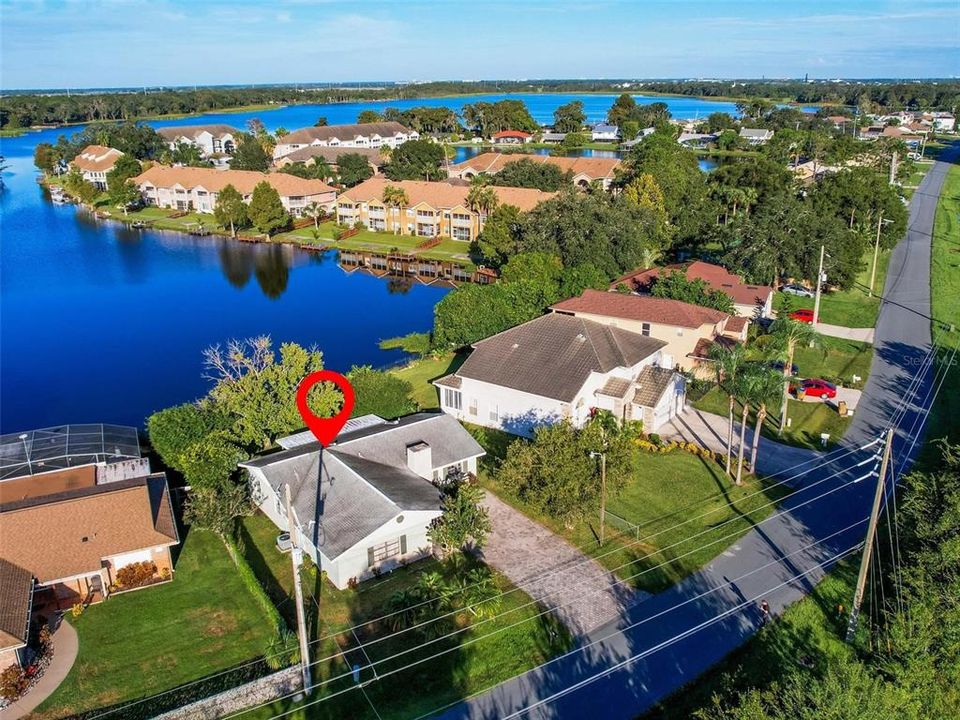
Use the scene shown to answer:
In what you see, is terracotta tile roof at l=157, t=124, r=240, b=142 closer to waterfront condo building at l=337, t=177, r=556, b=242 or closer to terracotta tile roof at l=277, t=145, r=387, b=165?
terracotta tile roof at l=277, t=145, r=387, b=165

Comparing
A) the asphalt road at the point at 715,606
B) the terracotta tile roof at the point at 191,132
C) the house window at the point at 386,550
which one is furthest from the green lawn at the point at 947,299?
the terracotta tile roof at the point at 191,132

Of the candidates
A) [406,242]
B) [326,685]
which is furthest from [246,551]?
[406,242]

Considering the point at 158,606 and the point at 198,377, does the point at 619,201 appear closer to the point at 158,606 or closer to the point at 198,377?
the point at 198,377

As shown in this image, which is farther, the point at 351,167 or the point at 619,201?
the point at 351,167

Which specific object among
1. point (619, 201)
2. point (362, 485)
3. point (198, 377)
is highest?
point (619, 201)

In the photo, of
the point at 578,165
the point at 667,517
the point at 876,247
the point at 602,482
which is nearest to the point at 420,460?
the point at 602,482

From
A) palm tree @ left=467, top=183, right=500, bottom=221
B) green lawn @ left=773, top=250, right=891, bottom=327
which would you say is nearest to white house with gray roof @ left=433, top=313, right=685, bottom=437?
green lawn @ left=773, top=250, right=891, bottom=327
